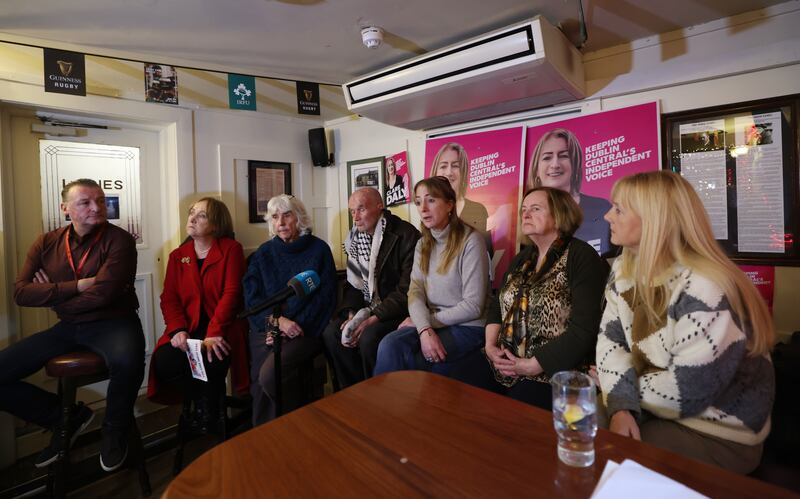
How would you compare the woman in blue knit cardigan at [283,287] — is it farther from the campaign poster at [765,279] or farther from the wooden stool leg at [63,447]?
the campaign poster at [765,279]

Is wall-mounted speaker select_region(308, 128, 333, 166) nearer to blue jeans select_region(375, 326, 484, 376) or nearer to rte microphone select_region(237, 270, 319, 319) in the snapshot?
blue jeans select_region(375, 326, 484, 376)

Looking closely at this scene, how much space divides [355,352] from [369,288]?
0.42 metres

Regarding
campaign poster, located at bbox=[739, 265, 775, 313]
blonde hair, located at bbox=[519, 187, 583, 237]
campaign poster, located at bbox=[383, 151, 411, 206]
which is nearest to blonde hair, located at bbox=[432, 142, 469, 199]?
campaign poster, located at bbox=[383, 151, 411, 206]

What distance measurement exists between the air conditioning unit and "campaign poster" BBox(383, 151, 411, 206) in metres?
0.47

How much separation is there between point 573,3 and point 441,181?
108 centimetres

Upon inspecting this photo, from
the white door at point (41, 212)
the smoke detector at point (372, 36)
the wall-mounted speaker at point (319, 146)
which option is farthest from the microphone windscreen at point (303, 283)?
the wall-mounted speaker at point (319, 146)

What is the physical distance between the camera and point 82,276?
2.31 meters

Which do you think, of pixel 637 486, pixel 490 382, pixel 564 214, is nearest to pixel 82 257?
pixel 490 382

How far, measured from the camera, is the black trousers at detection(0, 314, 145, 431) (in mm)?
2166

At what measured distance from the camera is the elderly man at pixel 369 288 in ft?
7.99

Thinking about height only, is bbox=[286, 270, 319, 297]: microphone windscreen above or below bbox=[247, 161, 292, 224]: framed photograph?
below

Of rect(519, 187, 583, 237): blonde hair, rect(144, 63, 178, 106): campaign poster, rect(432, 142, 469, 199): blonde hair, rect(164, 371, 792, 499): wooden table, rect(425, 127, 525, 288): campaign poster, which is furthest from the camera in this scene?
rect(432, 142, 469, 199): blonde hair

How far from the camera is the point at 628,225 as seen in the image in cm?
137

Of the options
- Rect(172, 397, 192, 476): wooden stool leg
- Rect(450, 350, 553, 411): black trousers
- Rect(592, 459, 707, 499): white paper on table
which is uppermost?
Rect(592, 459, 707, 499): white paper on table
